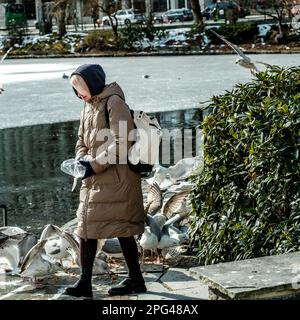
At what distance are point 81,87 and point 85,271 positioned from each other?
46.4 inches

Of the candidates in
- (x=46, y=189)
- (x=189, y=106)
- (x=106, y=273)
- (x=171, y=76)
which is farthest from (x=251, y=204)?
(x=171, y=76)

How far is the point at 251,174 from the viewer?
5.32 meters

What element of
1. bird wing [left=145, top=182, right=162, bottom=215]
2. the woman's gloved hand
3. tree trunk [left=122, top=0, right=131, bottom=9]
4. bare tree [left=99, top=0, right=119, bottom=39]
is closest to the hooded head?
the woman's gloved hand

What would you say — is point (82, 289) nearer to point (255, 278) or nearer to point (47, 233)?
point (47, 233)

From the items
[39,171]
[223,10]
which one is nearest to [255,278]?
[39,171]

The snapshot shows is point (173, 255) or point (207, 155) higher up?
point (207, 155)

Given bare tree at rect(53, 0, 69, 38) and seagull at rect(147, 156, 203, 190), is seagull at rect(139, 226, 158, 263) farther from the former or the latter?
bare tree at rect(53, 0, 69, 38)

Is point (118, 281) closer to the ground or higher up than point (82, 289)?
closer to the ground

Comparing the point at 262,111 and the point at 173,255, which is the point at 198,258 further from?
the point at 262,111

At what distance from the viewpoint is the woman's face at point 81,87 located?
5379mm

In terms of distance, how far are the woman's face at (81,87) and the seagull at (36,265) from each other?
1.14m

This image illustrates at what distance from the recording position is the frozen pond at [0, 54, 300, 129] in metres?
18.3
